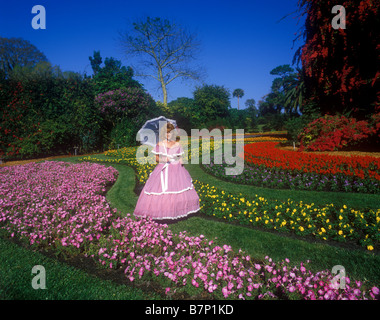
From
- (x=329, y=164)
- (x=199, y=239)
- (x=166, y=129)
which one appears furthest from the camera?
(x=329, y=164)

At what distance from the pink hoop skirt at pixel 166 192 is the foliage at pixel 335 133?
9753 millimetres

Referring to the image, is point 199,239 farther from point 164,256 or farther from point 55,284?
point 55,284

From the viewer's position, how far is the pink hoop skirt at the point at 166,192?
4758 millimetres

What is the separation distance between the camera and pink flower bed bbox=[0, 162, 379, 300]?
273 cm

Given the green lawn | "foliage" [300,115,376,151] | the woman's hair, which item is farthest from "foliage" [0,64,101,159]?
"foliage" [300,115,376,151]

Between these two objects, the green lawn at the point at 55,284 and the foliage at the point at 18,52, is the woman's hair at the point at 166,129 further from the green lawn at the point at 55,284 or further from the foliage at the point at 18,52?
the foliage at the point at 18,52

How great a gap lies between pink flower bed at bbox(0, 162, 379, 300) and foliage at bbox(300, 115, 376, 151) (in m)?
10.1

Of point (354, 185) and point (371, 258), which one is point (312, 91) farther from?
point (371, 258)

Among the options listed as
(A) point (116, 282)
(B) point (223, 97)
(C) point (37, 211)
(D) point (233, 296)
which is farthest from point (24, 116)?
(B) point (223, 97)

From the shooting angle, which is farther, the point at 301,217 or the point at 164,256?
the point at 301,217

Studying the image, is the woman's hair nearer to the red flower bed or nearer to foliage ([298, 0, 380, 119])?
the red flower bed

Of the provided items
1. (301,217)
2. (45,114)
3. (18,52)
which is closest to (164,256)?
(301,217)

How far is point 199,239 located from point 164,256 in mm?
625

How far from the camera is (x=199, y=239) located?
3.82 m
